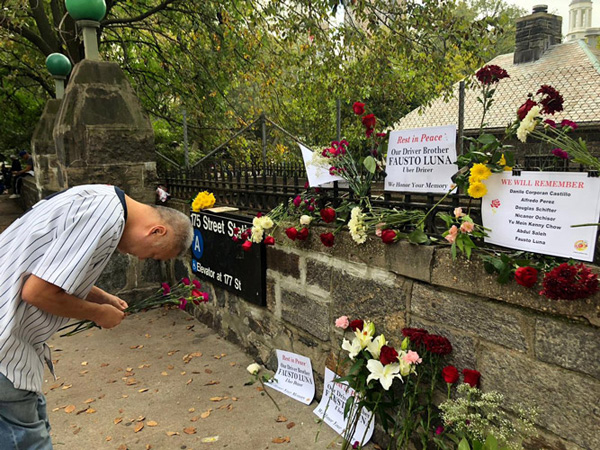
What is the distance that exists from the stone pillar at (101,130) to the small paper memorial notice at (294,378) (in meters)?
2.83

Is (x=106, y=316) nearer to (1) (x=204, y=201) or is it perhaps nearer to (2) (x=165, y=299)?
(2) (x=165, y=299)

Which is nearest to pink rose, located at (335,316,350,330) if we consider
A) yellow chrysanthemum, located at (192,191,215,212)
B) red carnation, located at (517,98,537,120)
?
red carnation, located at (517,98,537,120)

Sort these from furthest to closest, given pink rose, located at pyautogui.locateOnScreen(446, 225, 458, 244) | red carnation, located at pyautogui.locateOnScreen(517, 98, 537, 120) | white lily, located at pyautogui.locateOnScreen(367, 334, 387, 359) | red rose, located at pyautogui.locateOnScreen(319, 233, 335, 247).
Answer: red rose, located at pyautogui.locateOnScreen(319, 233, 335, 247) → white lily, located at pyautogui.locateOnScreen(367, 334, 387, 359) → pink rose, located at pyautogui.locateOnScreen(446, 225, 458, 244) → red carnation, located at pyautogui.locateOnScreen(517, 98, 537, 120)

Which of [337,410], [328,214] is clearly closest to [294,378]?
[337,410]

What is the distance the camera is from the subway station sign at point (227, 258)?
144 inches

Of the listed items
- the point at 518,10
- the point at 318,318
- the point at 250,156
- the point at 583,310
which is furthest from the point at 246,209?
the point at 518,10

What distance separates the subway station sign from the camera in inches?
144

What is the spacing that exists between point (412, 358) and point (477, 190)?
35.4 inches

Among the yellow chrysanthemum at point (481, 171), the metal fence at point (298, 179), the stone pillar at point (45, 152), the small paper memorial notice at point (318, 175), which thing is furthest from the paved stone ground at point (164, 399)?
the stone pillar at point (45, 152)

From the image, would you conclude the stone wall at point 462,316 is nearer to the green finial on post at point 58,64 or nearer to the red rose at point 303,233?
the red rose at point 303,233

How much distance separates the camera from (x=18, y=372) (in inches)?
65.7

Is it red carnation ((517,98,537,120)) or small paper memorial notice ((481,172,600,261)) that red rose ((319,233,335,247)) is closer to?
small paper memorial notice ((481,172,600,261))

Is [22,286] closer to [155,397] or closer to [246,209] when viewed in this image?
[155,397]

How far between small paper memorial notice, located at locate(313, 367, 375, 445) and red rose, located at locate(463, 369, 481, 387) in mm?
804
